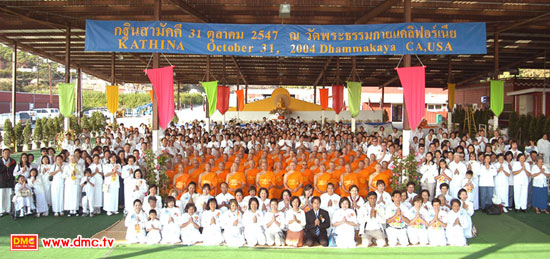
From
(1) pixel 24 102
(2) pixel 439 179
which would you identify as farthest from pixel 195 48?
(1) pixel 24 102

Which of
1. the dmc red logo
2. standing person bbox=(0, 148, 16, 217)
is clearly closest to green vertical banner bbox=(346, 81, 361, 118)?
standing person bbox=(0, 148, 16, 217)

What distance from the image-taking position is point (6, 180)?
7.64 m

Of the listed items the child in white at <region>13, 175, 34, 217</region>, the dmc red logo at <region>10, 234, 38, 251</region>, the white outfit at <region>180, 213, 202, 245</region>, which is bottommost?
the dmc red logo at <region>10, 234, 38, 251</region>

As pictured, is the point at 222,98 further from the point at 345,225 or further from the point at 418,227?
the point at 418,227

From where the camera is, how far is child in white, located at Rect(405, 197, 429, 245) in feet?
20.8

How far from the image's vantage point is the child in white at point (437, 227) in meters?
6.29

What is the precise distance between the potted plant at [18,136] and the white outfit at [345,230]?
48.0 feet

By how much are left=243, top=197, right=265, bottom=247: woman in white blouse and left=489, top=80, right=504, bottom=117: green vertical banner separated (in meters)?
10.9

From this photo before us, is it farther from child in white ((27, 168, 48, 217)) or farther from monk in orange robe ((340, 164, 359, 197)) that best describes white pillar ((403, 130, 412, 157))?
child in white ((27, 168, 48, 217))

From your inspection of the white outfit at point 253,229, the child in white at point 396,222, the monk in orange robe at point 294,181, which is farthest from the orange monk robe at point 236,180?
the child in white at point 396,222

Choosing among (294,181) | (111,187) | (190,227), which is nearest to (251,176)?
(294,181)

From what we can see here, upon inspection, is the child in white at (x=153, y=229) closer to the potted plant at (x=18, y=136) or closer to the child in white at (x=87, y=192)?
the child in white at (x=87, y=192)

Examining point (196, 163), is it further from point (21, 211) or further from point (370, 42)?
point (370, 42)

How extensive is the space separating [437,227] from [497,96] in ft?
31.0
